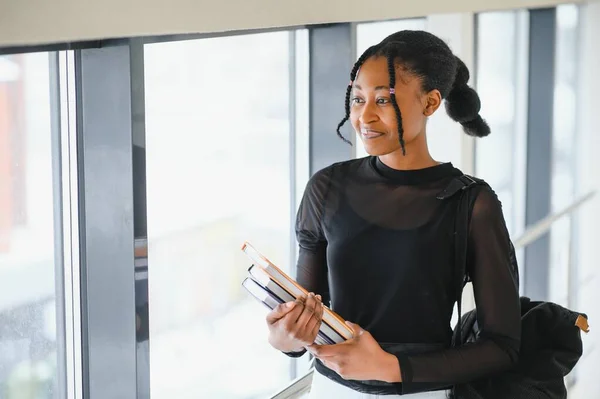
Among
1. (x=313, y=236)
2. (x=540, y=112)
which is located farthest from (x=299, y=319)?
(x=540, y=112)

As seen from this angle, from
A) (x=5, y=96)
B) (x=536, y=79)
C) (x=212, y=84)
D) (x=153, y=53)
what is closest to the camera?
(x=5, y=96)

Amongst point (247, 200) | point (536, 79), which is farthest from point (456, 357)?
point (536, 79)

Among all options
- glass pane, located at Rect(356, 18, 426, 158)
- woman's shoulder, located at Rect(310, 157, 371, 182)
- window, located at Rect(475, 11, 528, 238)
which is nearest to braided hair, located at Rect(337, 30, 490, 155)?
woman's shoulder, located at Rect(310, 157, 371, 182)

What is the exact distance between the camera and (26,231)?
1.50 meters

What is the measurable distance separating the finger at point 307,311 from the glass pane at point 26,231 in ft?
1.96

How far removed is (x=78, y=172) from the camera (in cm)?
152

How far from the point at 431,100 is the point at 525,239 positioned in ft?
5.52

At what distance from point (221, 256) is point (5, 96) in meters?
0.77

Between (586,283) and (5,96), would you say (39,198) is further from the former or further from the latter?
(586,283)

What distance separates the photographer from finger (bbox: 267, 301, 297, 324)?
42.3 inches

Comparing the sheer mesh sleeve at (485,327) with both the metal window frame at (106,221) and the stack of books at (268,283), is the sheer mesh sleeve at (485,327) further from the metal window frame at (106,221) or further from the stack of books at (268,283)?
the metal window frame at (106,221)

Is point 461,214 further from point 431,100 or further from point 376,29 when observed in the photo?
point 376,29

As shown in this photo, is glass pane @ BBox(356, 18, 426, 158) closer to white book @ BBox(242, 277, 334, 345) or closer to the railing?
the railing

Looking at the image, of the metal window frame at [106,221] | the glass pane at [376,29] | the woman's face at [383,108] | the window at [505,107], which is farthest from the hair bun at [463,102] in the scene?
the window at [505,107]
